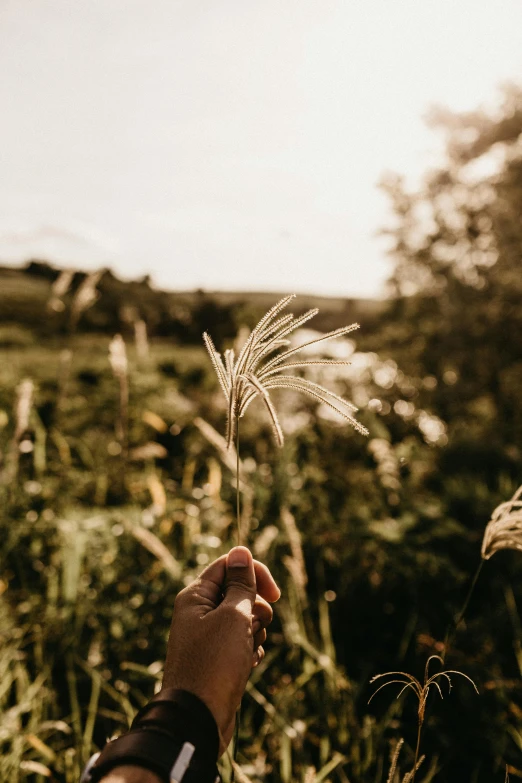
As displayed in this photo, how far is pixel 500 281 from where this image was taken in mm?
6910

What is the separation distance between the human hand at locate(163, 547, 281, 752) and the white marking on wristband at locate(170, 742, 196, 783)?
3.2 inches

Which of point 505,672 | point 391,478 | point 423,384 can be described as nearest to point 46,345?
point 423,384

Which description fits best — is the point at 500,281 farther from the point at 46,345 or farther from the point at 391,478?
the point at 46,345

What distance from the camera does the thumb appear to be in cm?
125

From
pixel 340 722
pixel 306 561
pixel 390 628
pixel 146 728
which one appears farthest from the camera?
pixel 306 561

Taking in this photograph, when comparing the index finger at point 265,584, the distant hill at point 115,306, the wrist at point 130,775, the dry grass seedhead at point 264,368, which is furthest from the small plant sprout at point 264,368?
the distant hill at point 115,306

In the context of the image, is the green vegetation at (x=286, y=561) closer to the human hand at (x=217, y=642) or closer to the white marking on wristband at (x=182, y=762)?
the human hand at (x=217, y=642)

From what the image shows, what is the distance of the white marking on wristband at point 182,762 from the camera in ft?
3.25

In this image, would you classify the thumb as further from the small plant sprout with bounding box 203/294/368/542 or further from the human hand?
the small plant sprout with bounding box 203/294/368/542

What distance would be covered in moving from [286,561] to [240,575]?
120cm

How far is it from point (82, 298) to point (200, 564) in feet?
7.31

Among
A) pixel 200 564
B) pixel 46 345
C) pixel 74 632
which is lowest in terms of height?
pixel 74 632

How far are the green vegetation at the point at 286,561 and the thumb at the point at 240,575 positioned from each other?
565 mm

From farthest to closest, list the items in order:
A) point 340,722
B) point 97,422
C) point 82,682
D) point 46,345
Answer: point 46,345 → point 97,422 → point 82,682 → point 340,722
